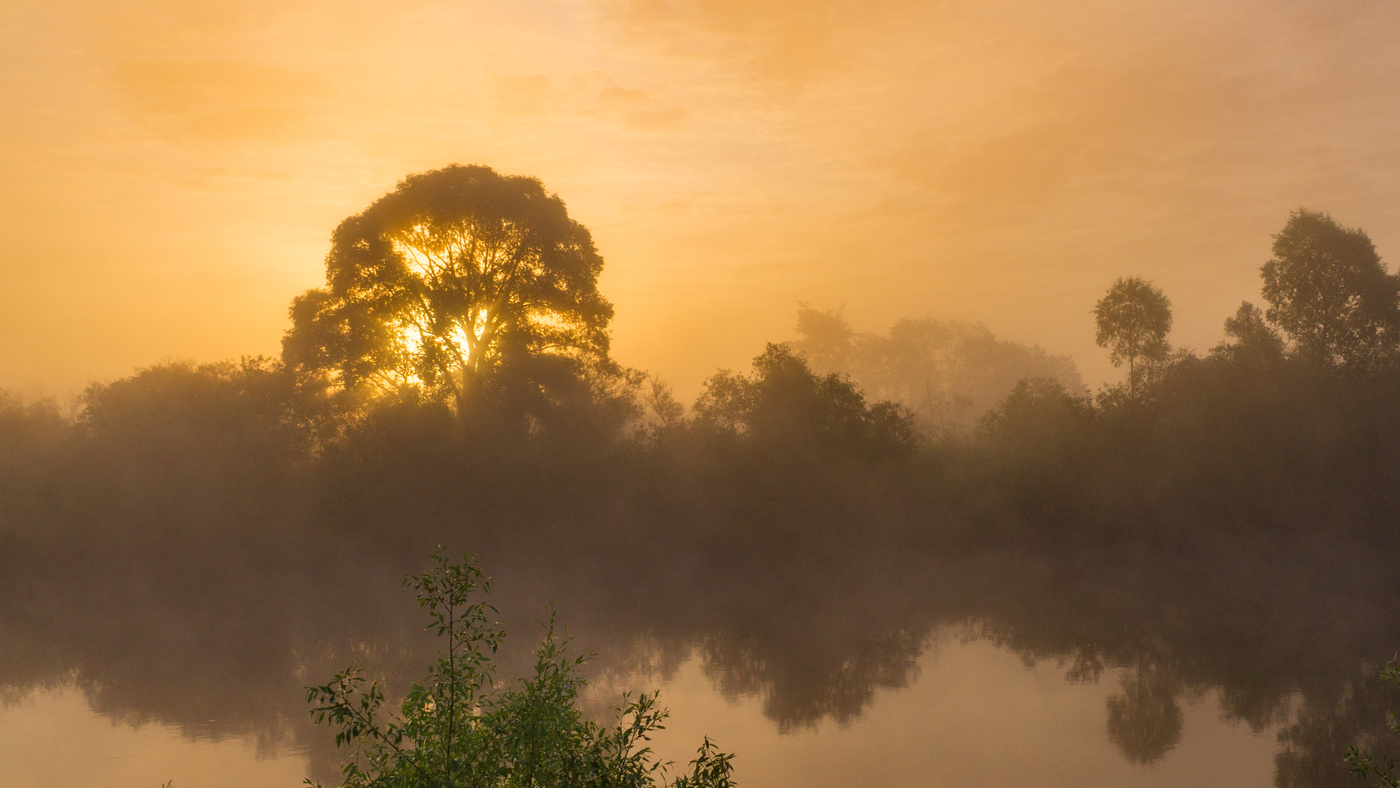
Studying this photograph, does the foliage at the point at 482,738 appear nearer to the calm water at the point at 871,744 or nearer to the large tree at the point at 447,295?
the calm water at the point at 871,744

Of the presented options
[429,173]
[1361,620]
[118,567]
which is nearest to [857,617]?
[1361,620]

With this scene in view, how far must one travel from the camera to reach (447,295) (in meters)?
31.2

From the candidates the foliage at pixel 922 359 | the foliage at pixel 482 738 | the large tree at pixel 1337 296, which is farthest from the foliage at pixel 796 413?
the foliage at pixel 922 359

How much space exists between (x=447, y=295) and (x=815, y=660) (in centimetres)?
1721

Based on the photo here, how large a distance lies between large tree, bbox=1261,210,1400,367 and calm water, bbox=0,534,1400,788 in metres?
8.39

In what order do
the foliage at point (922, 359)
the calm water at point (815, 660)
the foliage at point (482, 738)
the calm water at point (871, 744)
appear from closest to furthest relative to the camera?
the foliage at point (482, 738) < the calm water at point (871, 744) < the calm water at point (815, 660) < the foliage at point (922, 359)

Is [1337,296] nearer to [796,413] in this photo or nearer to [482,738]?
[796,413]

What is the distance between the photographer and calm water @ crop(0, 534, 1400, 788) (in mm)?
15008

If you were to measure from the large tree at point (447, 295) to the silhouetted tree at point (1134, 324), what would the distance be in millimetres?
20335

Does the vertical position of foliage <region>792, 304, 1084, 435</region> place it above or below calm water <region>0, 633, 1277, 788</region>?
above

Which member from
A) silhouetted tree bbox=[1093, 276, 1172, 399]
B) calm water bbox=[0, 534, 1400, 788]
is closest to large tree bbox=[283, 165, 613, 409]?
calm water bbox=[0, 534, 1400, 788]

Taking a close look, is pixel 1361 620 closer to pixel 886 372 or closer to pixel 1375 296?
pixel 1375 296

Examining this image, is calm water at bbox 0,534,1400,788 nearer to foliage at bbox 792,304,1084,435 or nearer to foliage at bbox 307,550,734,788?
foliage at bbox 307,550,734,788

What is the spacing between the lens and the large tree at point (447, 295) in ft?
102
